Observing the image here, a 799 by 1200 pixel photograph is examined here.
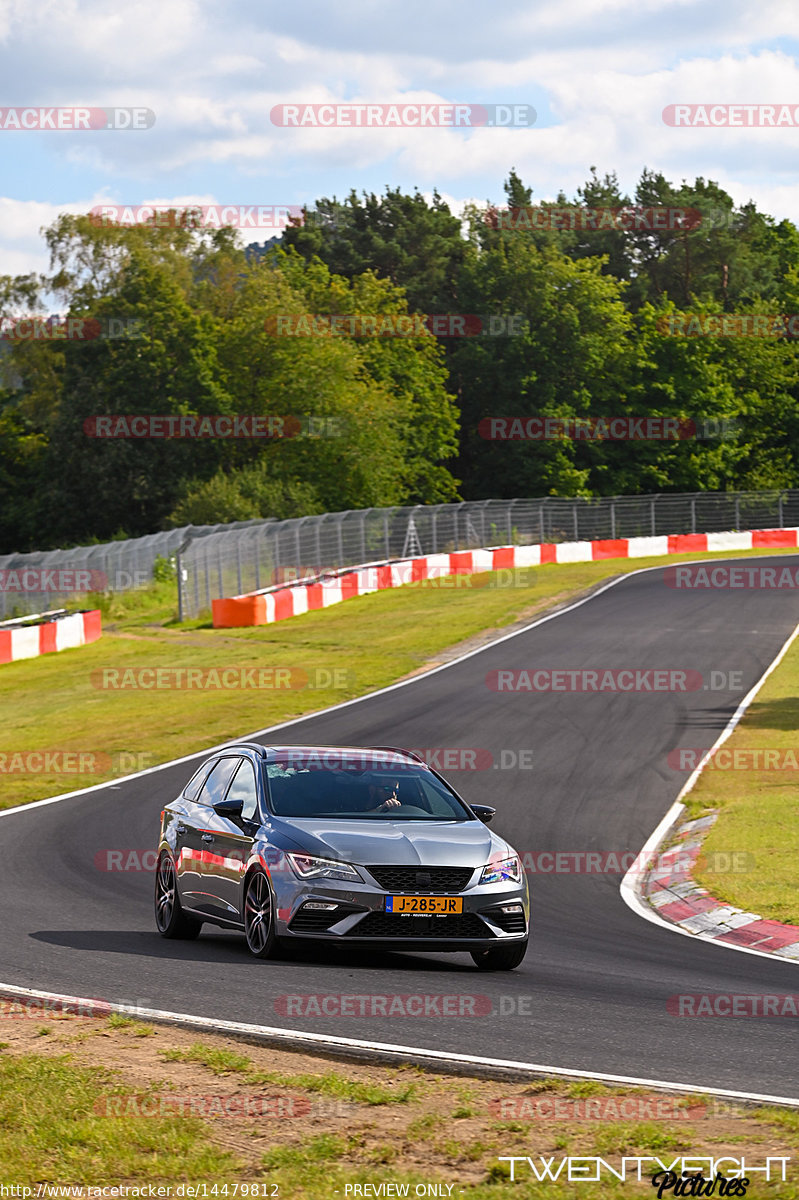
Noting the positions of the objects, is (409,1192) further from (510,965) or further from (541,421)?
(541,421)

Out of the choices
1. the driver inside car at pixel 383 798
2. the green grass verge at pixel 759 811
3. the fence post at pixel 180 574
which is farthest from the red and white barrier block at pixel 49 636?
the driver inside car at pixel 383 798

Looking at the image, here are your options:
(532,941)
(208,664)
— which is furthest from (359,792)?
(208,664)

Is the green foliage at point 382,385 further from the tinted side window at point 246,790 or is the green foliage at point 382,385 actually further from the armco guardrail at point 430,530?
the tinted side window at point 246,790

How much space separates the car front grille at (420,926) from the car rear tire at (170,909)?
2.28 m

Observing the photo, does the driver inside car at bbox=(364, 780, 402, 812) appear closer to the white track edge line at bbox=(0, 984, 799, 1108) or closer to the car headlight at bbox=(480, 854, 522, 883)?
the car headlight at bbox=(480, 854, 522, 883)

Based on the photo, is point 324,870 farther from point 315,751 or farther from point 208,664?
point 208,664

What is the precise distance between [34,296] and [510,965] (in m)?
92.0

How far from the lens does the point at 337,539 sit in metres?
49.9

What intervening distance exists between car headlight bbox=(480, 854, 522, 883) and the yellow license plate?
28cm

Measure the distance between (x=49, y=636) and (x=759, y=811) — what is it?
78.5ft

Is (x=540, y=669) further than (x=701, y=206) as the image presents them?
No

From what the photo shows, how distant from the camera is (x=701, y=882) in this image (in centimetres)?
1434

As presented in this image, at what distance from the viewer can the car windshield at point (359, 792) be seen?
432 inches

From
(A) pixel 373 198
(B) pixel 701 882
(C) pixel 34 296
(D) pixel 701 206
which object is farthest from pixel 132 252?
(B) pixel 701 882
